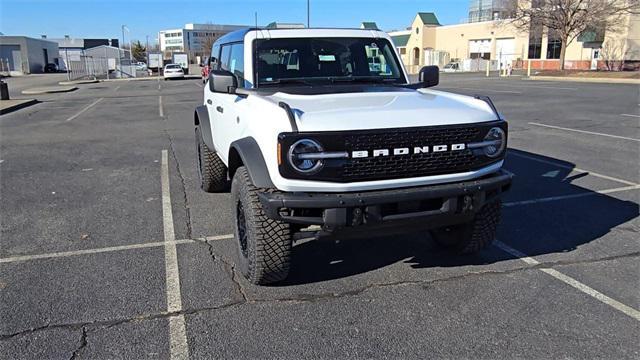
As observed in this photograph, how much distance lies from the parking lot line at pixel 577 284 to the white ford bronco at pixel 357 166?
428 mm

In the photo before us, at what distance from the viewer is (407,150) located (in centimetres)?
343

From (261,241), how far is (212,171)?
9.62 ft

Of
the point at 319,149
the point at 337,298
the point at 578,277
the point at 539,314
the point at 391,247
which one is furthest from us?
the point at 391,247

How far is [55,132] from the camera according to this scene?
41.4ft

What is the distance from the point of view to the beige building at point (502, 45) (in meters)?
51.9

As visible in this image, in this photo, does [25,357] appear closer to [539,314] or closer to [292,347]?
[292,347]

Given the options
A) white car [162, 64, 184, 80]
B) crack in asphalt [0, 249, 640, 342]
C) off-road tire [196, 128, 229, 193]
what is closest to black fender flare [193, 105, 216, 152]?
off-road tire [196, 128, 229, 193]

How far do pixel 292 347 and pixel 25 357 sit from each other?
5.19 feet

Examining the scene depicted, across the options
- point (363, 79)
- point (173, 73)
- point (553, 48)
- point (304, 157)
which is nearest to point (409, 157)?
point (304, 157)

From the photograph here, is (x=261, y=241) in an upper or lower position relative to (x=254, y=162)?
lower

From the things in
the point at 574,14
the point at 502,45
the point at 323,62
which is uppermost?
the point at 574,14

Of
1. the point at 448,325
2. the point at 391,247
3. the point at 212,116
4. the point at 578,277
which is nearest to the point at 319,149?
the point at 448,325

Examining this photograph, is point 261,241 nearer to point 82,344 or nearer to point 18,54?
point 82,344

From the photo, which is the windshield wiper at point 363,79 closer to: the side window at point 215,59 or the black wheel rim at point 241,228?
the black wheel rim at point 241,228
